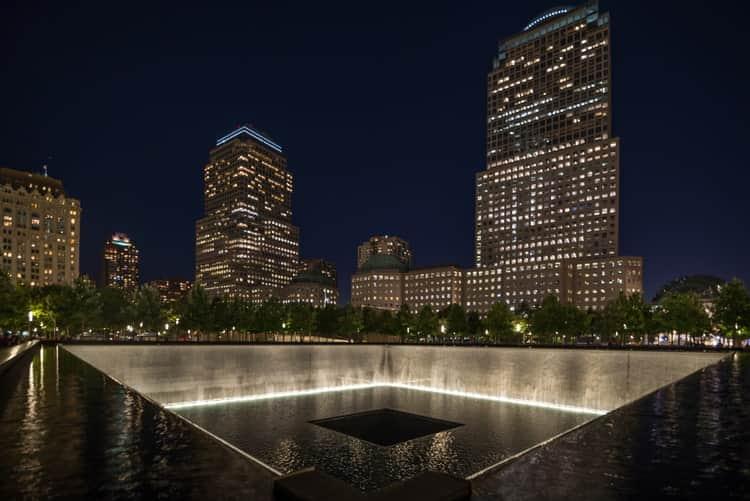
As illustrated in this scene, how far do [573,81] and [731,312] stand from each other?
151 metres

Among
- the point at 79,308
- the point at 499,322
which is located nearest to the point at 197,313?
the point at 79,308

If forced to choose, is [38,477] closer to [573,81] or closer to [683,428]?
[683,428]

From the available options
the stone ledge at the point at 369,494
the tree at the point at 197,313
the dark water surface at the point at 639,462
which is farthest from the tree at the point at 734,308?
the tree at the point at 197,313

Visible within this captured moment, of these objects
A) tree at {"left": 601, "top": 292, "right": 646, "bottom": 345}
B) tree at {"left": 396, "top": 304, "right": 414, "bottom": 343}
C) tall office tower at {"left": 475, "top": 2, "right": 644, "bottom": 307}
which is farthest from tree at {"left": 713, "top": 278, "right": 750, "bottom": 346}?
tall office tower at {"left": 475, "top": 2, "right": 644, "bottom": 307}

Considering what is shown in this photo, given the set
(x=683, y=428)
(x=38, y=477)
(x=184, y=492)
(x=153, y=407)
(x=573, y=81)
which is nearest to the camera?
(x=184, y=492)

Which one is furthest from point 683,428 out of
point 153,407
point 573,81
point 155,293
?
point 573,81

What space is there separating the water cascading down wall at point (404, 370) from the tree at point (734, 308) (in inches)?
1274

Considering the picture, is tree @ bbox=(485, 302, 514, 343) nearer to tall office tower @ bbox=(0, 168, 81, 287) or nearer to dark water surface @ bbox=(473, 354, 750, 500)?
dark water surface @ bbox=(473, 354, 750, 500)

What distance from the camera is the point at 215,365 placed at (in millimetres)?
49875

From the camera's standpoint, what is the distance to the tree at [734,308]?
64.9 meters

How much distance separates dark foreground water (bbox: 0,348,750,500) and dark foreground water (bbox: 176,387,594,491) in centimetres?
1351

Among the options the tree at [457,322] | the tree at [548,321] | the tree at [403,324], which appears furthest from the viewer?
the tree at [403,324]

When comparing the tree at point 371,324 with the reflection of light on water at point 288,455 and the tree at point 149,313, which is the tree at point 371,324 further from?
the reflection of light on water at point 288,455

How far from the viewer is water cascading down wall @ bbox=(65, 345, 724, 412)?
4303 centimetres
